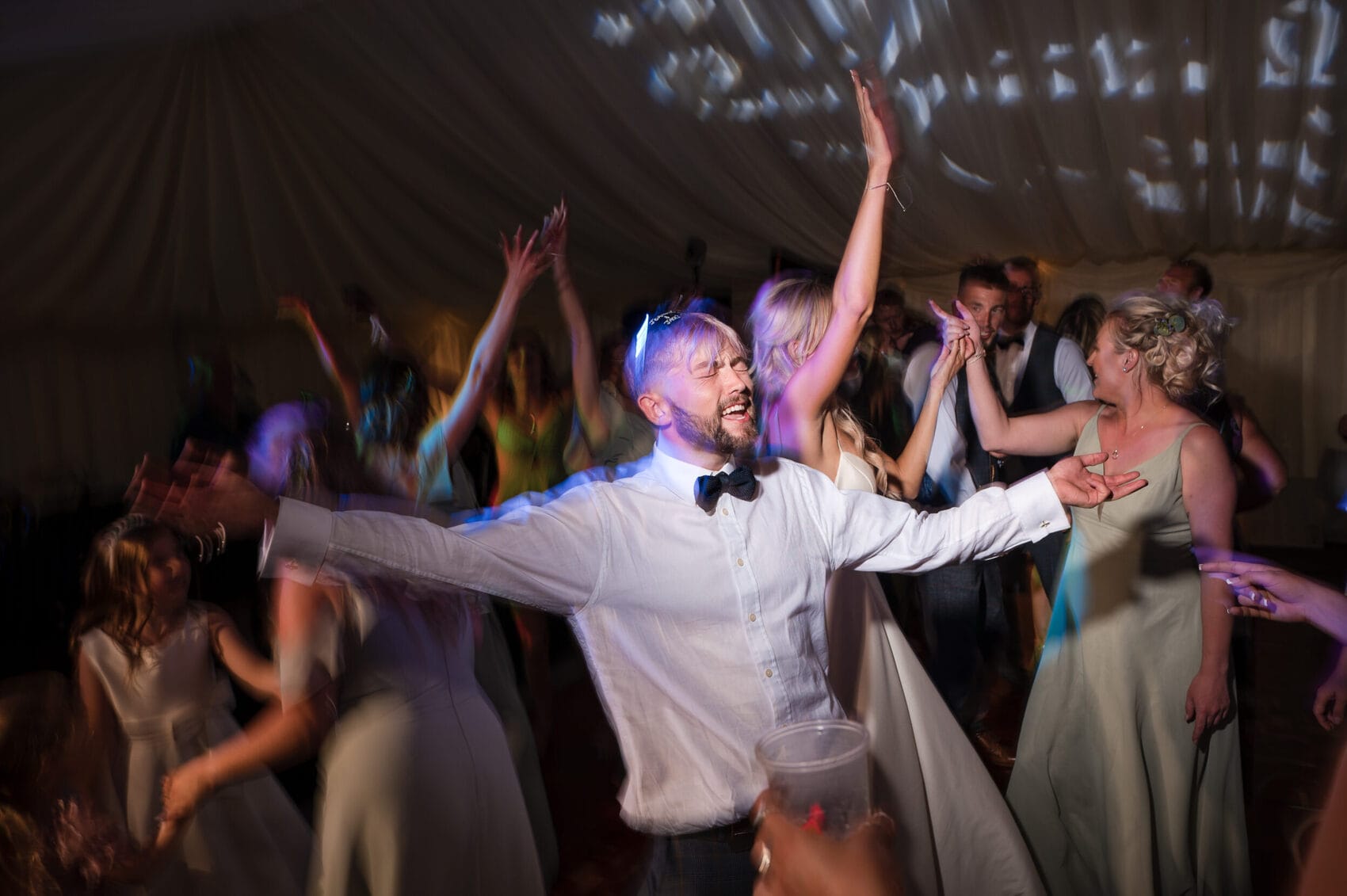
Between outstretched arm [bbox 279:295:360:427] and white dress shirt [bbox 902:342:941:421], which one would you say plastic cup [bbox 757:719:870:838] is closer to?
white dress shirt [bbox 902:342:941:421]

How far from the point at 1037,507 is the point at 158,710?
6.15ft

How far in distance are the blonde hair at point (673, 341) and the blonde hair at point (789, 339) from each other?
0.54 metres

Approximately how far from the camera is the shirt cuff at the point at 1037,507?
60.2 inches

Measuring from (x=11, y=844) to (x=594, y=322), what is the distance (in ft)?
20.1

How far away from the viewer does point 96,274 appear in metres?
3.70

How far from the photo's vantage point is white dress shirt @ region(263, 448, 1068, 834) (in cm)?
149

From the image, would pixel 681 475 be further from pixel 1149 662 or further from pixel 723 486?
pixel 1149 662

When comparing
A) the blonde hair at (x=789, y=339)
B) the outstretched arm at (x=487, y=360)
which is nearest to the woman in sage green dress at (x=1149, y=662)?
the blonde hair at (x=789, y=339)

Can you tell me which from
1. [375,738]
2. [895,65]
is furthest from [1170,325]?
[895,65]

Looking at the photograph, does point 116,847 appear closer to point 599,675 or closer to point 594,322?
point 599,675

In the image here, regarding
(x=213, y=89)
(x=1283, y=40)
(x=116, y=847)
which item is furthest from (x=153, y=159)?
(x=1283, y=40)

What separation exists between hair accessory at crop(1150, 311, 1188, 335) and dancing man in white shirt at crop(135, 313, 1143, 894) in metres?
0.71

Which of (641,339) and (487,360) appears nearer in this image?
(641,339)

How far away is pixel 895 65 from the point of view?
3781mm
